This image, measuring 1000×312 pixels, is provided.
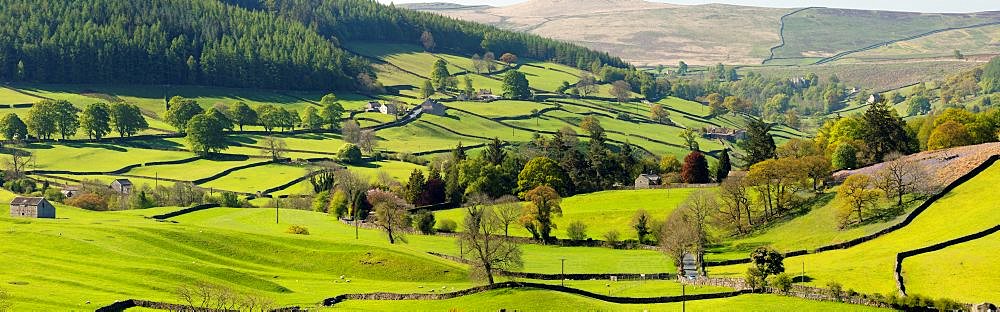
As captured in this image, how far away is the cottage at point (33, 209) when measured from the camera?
116m

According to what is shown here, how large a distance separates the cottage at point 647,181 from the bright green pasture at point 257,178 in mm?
47015

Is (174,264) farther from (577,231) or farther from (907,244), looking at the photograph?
(907,244)

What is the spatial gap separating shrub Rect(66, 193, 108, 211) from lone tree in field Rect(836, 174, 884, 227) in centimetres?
8101

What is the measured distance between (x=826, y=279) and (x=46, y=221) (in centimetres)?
6703

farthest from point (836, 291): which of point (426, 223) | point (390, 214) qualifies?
point (426, 223)

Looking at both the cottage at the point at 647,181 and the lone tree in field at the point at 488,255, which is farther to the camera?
the cottage at the point at 647,181

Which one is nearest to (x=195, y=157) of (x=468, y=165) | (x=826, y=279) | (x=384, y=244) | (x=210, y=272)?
(x=468, y=165)

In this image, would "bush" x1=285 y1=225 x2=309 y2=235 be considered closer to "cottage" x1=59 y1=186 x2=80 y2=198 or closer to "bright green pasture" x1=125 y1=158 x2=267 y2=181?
"cottage" x1=59 y1=186 x2=80 y2=198

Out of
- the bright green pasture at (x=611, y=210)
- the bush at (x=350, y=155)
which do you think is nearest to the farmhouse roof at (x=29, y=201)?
the bright green pasture at (x=611, y=210)

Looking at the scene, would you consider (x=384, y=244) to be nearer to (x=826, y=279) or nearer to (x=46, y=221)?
(x=46, y=221)

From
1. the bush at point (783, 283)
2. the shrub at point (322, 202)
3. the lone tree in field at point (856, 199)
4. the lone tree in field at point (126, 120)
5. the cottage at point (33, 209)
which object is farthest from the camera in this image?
the lone tree in field at point (126, 120)

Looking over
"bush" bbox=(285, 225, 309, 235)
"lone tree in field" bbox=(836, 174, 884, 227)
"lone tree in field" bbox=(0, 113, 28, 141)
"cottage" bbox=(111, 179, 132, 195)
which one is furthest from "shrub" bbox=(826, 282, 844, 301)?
"lone tree in field" bbox=(0, 113, 28, 141)

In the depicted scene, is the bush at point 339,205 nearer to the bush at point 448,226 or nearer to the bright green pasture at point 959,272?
the bush at point 448,226

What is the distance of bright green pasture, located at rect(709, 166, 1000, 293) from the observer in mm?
83188
